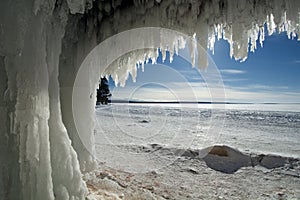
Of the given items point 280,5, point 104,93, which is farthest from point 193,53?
point 104,93

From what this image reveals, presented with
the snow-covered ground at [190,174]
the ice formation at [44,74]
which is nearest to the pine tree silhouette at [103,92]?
the snow-covered ground at [190,174]

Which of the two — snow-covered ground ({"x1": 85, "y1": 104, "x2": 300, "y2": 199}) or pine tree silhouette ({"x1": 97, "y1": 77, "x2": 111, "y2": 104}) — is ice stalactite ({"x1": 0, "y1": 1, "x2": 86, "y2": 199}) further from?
pine tree silhouette ({"x1": 97, "y1": 77, "x2": 111, "y2": 104})

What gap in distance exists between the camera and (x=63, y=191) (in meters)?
2.89

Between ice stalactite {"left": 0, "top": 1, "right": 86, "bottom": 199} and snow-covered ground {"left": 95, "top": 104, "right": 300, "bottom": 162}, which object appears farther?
snow-covered ground {"left": 95, "top": 104, "right": 300, "bottom": 162}

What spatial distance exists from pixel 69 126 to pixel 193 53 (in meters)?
2.99

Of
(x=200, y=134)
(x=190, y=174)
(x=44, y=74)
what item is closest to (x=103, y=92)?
(x=200, y=134)

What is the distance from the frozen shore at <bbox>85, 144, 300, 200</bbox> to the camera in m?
4.75

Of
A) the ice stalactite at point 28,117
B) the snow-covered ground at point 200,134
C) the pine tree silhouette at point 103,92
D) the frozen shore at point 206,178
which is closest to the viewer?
the ice stalactite at point 28,117

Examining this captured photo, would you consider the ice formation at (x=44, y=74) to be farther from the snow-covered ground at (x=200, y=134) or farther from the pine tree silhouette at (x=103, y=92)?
the pine tree silhouette at (x=103, y=92)

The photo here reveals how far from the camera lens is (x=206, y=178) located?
5980 millimetres

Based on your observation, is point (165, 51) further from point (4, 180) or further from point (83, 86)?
point (4, 180)

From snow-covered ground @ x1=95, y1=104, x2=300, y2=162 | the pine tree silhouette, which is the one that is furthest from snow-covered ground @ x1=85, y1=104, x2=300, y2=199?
the pine tree silhouette

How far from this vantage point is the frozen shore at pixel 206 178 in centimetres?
475

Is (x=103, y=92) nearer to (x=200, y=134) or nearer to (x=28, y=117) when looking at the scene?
(x=200, y=134)
